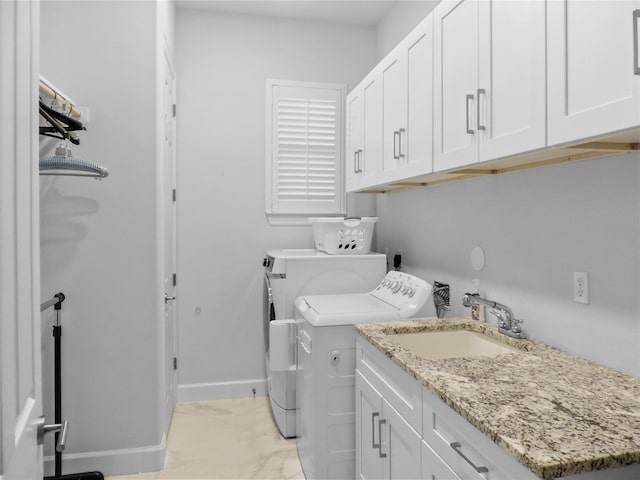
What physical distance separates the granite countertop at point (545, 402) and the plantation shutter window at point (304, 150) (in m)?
1.97

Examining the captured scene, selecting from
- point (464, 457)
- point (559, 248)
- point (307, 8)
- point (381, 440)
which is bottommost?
point (381, 440)

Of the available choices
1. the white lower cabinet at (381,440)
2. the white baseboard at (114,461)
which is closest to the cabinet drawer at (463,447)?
the white lower cabinet at (381,440)

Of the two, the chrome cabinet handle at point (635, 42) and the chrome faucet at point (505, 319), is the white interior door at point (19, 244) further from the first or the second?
the chrome faucet at point (505, 319)

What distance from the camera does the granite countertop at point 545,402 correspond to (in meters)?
0.89

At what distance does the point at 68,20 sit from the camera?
2.28 m

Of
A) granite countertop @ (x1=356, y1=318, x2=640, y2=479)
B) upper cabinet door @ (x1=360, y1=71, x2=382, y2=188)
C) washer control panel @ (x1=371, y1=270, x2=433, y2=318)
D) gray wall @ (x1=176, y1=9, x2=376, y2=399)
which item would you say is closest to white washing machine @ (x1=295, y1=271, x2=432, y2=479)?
washer control panel @ (x1=371, y1=270, x2=433, y2=318)

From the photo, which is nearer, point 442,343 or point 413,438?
point 413,438

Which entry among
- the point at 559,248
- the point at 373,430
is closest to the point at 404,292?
the point at 373,430

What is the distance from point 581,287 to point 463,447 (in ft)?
2.39

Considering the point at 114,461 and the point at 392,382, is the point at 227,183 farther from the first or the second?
the point at 392,382

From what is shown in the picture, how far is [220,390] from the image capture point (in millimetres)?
3410

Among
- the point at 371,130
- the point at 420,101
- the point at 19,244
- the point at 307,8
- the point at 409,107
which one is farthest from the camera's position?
the point at 307,8

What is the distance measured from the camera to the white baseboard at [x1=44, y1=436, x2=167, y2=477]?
2.34m

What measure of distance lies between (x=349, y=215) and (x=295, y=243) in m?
0.50
